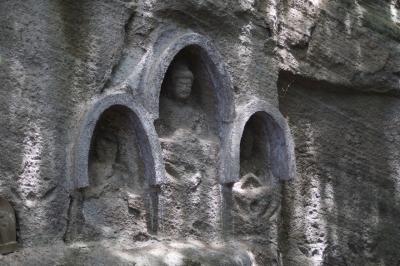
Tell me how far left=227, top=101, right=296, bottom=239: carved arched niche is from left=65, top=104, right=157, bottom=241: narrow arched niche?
0.56 meters

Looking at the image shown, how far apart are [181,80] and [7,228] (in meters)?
1.23

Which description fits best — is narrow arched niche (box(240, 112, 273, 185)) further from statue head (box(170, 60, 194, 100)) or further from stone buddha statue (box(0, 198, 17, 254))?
stone buddha statue (box(0, 198, 17, 254))

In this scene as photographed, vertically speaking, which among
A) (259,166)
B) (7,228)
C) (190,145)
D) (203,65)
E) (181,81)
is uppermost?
(203,65)

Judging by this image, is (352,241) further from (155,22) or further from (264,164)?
(155,22)

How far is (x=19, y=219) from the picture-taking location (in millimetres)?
2764

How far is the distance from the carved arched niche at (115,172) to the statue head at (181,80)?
1.09 feet

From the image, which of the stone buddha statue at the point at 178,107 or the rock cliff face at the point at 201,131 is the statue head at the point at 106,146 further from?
the stone buddha statue at the point at 178,107

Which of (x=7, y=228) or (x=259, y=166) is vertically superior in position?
(x=259, y=166)

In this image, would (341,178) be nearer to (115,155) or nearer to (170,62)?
(170,62)

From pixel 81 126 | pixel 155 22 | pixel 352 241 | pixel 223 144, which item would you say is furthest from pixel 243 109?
pixel 352 241

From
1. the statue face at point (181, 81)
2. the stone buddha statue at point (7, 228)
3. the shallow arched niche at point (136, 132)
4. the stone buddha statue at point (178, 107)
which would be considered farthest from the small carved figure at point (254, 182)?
the stone buddha statue at point (7, 228)

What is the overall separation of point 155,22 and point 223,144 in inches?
30.0

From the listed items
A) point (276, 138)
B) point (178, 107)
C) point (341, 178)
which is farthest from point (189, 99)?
point (341, 178)

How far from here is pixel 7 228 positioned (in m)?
2.68
